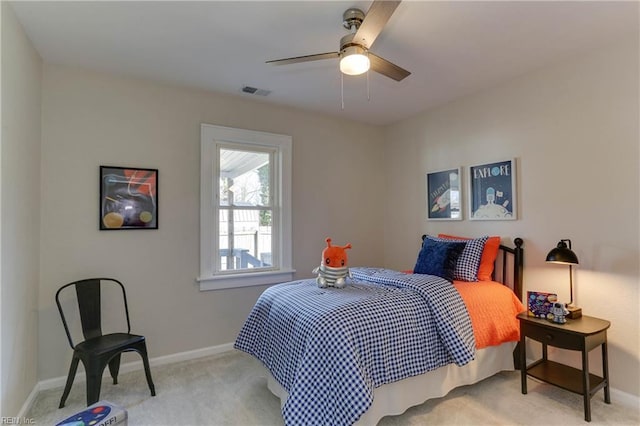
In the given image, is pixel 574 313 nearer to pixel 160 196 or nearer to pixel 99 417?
pixel 99 417

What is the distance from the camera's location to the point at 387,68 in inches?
86.1

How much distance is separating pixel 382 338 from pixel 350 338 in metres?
0.24

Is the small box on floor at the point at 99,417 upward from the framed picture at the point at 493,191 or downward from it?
downward

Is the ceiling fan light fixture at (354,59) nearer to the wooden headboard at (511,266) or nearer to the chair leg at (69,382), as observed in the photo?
the wooden headboard at (511,266)

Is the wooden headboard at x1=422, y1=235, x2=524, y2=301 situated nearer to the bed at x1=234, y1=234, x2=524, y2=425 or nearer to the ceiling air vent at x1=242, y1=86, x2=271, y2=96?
the bed at x1=234, y1=234, x2=524, y2=425

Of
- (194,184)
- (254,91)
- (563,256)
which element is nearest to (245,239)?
(194,184)

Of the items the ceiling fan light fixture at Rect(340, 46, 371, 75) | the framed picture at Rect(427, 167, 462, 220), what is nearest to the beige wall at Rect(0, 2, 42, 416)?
the ceiling fan light fixture at Rect(340, 46, 371, 75)

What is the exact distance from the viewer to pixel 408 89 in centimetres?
322

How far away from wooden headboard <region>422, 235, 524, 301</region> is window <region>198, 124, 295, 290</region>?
204 cm

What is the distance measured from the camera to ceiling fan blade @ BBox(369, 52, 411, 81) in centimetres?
208

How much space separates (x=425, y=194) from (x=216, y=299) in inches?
99.0


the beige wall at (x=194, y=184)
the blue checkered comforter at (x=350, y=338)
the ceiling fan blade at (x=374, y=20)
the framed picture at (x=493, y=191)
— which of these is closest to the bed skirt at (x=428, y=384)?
the blue checkered comforter at (x=350, y=338)

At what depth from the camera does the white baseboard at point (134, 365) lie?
7.78 ft

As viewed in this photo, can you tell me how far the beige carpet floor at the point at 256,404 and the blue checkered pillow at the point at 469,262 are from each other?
0.80 m
